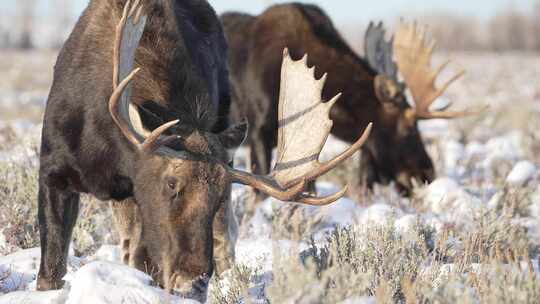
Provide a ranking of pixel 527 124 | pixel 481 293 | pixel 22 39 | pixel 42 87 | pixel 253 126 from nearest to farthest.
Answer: pixel 481 293
pixel 253 126
pixel 527 124
pixel 42 87
pixel 22 39

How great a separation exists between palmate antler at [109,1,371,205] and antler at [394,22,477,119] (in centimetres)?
456

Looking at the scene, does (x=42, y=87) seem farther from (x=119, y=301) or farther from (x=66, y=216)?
(x=119, y=301)

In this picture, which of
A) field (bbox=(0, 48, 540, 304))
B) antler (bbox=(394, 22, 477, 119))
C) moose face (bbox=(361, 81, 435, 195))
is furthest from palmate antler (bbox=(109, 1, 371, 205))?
antler (bbox=(394, 22, 477, 119))

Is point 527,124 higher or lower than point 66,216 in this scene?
lower

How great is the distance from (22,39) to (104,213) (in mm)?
64574

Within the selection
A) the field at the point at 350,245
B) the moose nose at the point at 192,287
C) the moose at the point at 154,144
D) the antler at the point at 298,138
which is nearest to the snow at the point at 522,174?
the field at the point at 350,245

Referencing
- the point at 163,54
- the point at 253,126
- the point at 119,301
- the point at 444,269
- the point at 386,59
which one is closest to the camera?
the point at 119,301

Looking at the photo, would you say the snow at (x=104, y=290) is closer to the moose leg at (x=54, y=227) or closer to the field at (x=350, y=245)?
the field at (x=350, y=245)

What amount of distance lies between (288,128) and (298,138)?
0.09 meters

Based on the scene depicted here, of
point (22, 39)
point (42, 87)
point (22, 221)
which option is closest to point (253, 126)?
point (22, 221)

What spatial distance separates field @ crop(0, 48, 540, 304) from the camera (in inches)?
132

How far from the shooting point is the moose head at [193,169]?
3861 millimetres

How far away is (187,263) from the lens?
3.84m

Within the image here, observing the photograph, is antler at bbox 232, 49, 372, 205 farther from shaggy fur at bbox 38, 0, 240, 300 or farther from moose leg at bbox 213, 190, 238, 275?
moose leg at bbox 213, 190, 238, 275
